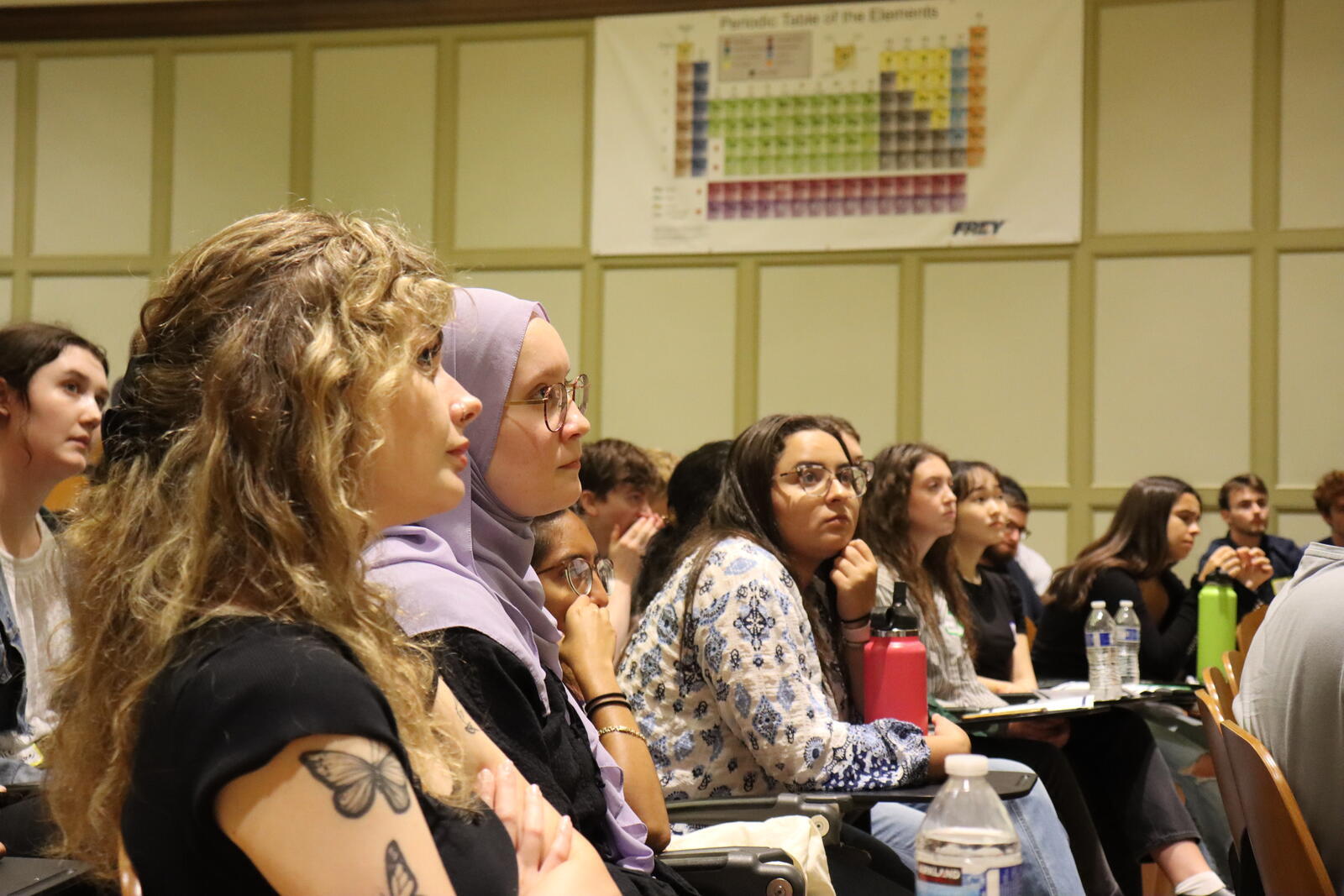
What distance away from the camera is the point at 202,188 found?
634 centimetres

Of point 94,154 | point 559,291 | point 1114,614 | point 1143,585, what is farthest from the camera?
point 94,154

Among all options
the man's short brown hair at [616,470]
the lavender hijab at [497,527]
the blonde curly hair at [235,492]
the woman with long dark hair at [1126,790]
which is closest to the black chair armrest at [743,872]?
the lavender hijab at [497,527]

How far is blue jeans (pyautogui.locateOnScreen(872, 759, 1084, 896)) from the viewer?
94.7 inches

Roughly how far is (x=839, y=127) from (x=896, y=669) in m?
3.85

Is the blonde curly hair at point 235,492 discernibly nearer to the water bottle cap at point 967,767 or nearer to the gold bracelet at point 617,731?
the water bottle cap at point 967,767

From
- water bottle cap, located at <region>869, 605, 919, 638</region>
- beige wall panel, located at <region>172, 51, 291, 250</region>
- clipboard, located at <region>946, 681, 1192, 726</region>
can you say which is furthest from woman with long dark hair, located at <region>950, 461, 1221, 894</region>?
beige wall panel, located at <region>172, 51, 291, 250</region>

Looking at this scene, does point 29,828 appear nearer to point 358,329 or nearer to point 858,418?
point 358,329

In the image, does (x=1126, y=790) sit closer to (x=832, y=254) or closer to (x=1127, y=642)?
(x=1127, y=642)

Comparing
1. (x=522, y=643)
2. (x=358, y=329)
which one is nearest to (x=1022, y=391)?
(x=522, y=643)

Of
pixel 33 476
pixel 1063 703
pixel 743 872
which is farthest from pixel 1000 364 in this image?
pixel 743 872

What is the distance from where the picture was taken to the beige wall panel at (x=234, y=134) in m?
6.31

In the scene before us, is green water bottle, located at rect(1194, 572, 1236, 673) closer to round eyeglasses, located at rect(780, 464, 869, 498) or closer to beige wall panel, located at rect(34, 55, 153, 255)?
round eyeglasses, located at rect(780, 464, 869, 498)

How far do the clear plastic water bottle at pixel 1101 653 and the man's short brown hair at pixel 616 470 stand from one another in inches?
53.1

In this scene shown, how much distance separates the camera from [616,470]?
12.3ft
